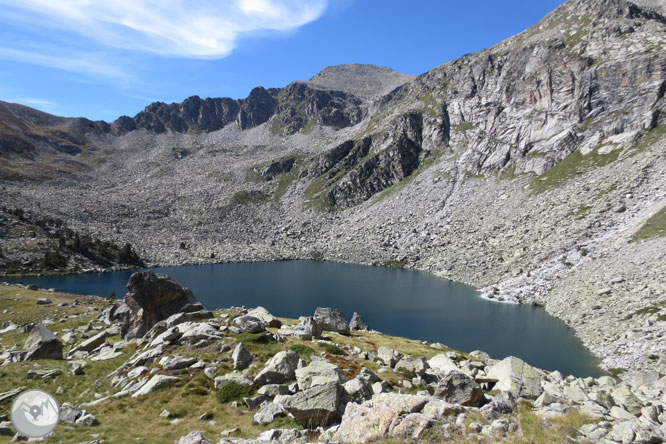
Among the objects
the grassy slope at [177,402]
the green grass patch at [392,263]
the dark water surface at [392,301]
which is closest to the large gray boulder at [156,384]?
the grassy slope at [177,402]

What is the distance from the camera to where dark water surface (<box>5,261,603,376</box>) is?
181ft

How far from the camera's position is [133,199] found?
182 meters

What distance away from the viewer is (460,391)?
17266 millimetres

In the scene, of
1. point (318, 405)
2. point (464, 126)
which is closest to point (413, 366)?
point (318, 405)

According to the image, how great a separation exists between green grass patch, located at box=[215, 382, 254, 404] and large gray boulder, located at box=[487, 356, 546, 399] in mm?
13771

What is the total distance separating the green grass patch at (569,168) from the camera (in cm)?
11162

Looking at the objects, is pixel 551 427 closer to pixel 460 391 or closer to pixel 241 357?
pixel 460 391

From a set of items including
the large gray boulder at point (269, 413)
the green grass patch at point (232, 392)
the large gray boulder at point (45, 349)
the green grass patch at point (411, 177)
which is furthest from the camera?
the green grass patch at point (411, 177)

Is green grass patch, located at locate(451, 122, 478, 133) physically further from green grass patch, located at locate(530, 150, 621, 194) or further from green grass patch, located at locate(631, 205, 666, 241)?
green grass patch, located at locate(631, 205, 666, 241)

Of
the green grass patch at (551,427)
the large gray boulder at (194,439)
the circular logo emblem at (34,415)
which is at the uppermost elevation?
the green grass patch at (551,427)

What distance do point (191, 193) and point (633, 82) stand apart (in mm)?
201072

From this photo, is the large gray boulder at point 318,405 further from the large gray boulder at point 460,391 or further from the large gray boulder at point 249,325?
the large gray boulder at point 249,325

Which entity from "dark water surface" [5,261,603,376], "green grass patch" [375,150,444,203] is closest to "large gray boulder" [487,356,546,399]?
"dark water surface" [5,261,603,376]

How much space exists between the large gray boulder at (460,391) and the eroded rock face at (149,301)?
25.5 meters
